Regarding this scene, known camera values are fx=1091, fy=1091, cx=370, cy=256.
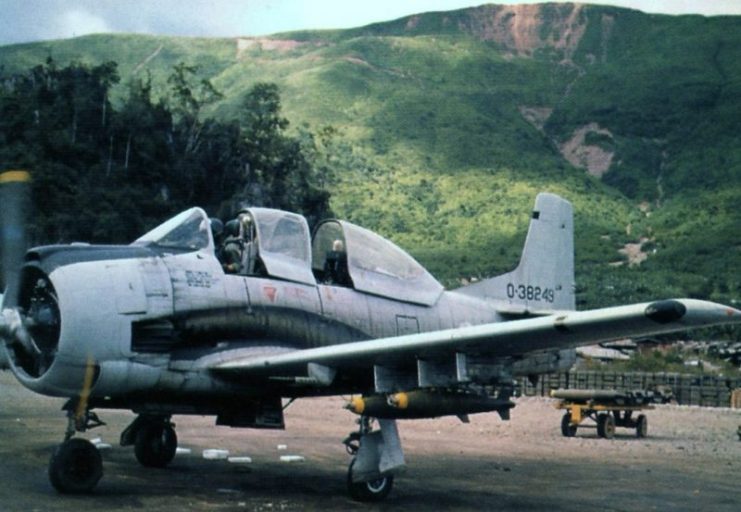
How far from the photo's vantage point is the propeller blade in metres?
10.7

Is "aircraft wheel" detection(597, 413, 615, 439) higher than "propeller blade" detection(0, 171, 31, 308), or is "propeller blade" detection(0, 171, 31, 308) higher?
"propeller blade" detection(0, 171, 31, 308)

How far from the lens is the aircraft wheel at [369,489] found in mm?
11148

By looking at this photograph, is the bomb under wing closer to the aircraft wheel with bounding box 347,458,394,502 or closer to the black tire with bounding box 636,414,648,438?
the aircraft wheel with bounding box 347,458,394,502

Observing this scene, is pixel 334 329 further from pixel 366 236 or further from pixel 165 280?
pixel 165 280

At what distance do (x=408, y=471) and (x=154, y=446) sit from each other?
3.22m

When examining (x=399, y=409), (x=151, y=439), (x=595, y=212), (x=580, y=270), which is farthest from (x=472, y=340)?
(x=595, y=212)

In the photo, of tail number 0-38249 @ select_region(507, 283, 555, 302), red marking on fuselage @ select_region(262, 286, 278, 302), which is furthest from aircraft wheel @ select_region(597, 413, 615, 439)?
red marking on fuselage @ select_region(262, 286, 278, 302)

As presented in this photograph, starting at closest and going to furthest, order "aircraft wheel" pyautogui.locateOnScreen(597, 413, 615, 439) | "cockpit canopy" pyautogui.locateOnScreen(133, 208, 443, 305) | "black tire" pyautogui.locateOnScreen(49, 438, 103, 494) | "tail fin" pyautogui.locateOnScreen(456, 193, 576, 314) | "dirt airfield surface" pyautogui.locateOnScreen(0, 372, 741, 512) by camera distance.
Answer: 1. "black tire" pyautogui.locateOnScreen(49, 438, 103, 494)
2. "dirt airfield surface" pyautogui.locateOnScreen(0, 372, 741, 512)
3. "cockpit canopy" pyautogui.locateOnScreen(133, 208, 443, 305)
4. "tail fin" pyautogui.locateOnScreen(456, 193, 576, 314)
5. "aircraft wheel" pyautogui.locateOnScreen(597, 413, 615, 439)

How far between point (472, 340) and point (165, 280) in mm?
3177

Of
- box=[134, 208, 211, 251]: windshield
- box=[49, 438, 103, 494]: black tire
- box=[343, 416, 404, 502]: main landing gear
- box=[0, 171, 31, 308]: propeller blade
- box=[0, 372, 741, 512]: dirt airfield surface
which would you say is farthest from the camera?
box=[134, 208, 211, 251]: windshield

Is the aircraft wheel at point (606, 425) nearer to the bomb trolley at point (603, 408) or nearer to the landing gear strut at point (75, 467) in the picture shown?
the bomb trolley at point (603, 408)

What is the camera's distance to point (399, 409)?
10711 mm

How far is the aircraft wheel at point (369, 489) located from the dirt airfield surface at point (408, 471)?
0.17 meters

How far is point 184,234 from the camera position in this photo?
1182cm
